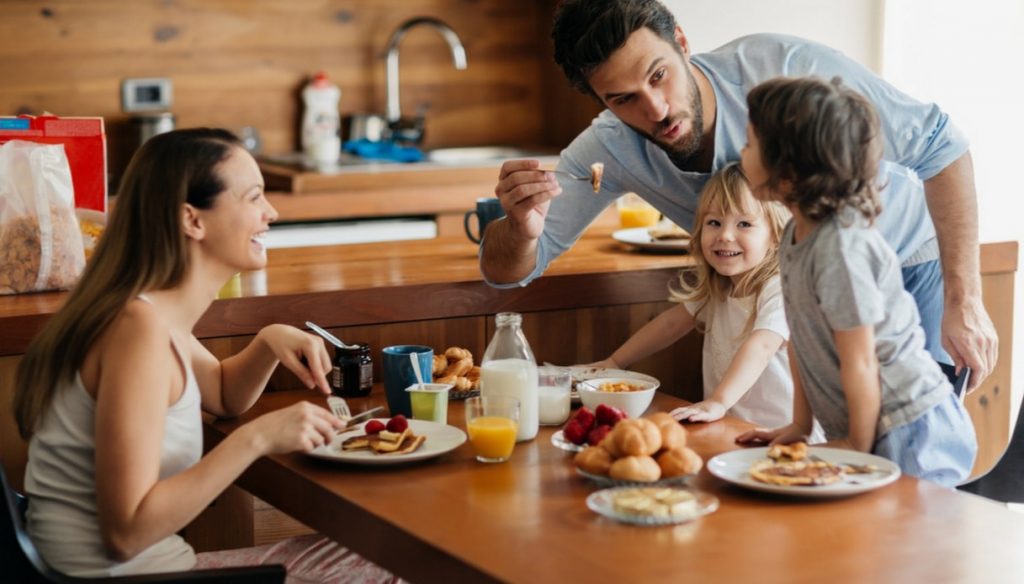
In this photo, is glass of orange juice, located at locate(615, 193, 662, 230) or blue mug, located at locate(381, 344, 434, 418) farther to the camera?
glass of orange juice, located at locate(615, 193, 662, 230)

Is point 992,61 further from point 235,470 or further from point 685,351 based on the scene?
point 235,470

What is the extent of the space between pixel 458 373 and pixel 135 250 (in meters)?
0.64

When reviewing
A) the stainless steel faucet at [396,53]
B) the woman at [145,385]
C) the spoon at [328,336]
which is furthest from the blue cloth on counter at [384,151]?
the woman at [145,385]

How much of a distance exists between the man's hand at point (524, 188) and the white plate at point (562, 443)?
489mm

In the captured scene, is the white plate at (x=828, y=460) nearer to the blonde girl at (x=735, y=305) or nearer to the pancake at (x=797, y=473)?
the pancake at (x=797, y=473)

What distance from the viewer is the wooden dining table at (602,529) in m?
1.39

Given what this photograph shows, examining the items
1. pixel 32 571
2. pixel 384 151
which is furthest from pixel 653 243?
pixel 384 151

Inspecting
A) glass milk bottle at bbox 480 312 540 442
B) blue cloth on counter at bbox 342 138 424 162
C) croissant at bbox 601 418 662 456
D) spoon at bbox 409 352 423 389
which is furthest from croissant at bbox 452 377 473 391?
blue cloth on counter at bbox 342 138 424 162

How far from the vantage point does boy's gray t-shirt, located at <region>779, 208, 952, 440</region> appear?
1.73 m

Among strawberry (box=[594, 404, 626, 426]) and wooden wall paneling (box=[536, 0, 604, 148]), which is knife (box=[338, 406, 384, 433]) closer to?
strawberry (box=[594, 404, 626, 426])

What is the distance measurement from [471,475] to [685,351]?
43.0 inches

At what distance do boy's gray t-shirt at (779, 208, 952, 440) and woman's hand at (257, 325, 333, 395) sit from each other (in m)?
0.69

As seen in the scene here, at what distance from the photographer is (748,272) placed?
7.94 ft

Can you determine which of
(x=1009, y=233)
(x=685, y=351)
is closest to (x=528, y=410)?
A: (x=685, y=351)
